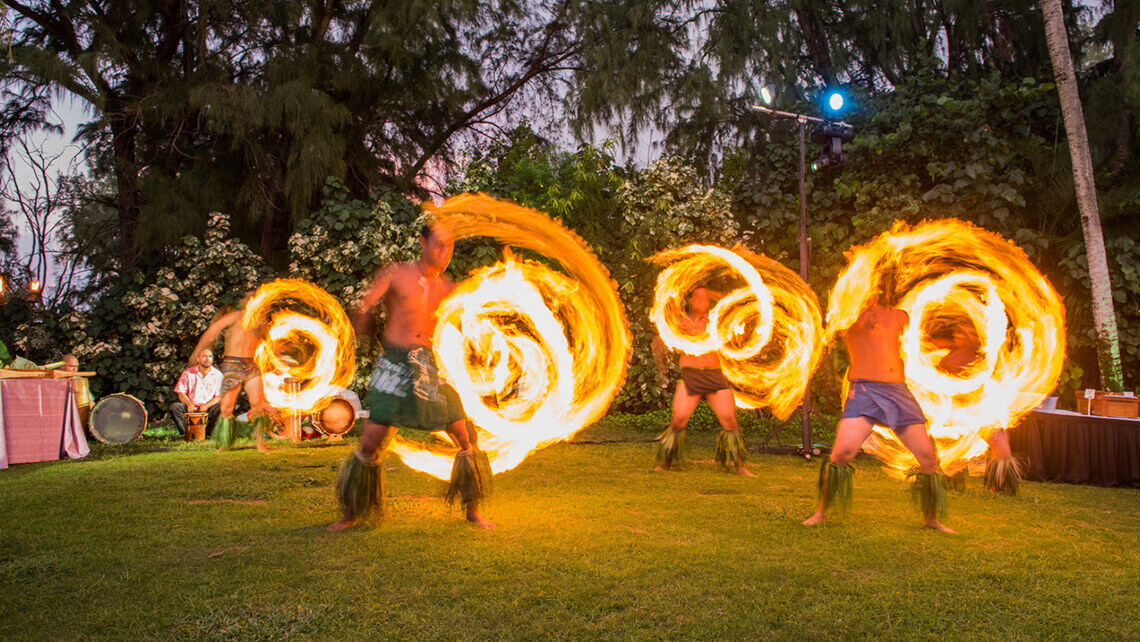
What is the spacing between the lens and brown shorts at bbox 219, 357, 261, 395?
9125mm

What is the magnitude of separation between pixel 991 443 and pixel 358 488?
5.55m

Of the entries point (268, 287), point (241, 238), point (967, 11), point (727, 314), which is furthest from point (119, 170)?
point (967, 11)

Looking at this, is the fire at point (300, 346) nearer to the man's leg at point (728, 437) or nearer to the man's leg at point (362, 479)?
the man's leg at point (362, 479)

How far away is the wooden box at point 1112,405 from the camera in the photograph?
8102 mm

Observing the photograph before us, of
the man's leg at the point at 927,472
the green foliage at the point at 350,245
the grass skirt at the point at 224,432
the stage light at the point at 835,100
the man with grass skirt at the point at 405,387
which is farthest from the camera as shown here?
the green foliage at the point at 350,245

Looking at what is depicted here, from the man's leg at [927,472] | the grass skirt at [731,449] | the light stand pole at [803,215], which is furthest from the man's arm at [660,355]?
the man's leg at [927,472]

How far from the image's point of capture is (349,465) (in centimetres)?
529

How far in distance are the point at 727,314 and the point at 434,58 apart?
8.80 metres

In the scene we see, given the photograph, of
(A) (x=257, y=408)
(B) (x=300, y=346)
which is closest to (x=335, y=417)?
(B) (x=300, y=346)

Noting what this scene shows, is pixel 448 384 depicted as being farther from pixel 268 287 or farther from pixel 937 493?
pixel 268 287

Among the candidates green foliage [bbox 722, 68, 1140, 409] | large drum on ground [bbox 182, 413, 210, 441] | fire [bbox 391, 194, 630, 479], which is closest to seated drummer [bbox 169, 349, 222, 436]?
large drum on ground [bbox 182, 413, 210, 441]

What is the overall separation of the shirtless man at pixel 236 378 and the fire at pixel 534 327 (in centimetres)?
339

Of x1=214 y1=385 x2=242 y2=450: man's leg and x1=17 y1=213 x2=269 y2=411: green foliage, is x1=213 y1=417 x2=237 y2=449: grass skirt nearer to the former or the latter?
x1=214 y1=385 x2=242 y2=450: man's leg

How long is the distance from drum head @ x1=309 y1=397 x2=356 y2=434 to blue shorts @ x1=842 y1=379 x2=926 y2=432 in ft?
24.3
